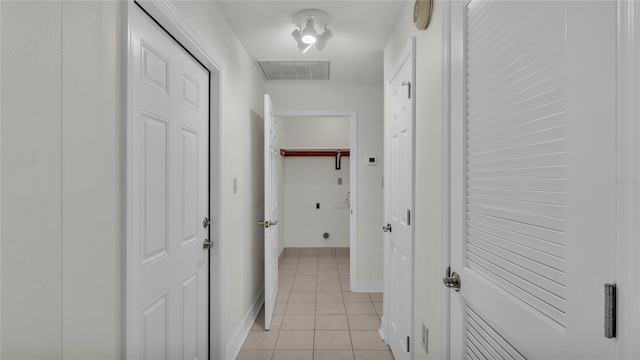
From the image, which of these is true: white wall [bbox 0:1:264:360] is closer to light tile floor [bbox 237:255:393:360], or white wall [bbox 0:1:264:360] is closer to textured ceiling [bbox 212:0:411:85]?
textured ceiling [bbox 212:0:411:85]

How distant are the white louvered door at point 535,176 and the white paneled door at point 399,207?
680mm

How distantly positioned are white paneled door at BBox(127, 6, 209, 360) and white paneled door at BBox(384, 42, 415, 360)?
127 centimetres

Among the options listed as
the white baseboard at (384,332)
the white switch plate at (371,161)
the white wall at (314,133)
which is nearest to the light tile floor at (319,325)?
the white baseboard at (384,332)

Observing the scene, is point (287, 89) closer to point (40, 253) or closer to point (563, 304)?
point (40, 253)

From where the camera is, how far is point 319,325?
2.74 meters

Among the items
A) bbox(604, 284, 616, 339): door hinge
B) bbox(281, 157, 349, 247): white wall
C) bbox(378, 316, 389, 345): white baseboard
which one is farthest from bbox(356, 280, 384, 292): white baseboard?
bbox(604, 284, 616, 339): door hinge

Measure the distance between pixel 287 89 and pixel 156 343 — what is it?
9.49 ft

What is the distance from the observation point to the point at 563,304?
70 centimetres

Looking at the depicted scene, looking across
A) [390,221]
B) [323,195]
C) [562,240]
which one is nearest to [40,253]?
[562,240]

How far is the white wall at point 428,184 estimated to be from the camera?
4.73 ft

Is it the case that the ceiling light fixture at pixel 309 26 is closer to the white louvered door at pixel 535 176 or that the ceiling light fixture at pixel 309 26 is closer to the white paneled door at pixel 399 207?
the white paneled door at pixel 399 207

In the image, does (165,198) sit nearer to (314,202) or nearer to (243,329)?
(243,329)

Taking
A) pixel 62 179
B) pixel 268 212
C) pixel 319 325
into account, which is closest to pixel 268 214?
pixel 268 212

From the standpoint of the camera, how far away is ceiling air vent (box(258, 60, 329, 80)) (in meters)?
3.03
